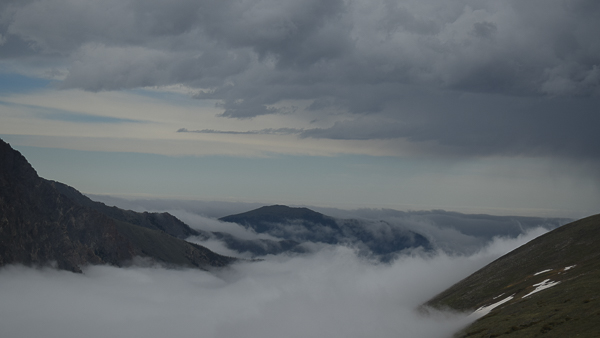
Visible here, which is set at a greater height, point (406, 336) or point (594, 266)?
point (594, 266)

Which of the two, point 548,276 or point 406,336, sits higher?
point 548,276

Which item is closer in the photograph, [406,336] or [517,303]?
[517,303]

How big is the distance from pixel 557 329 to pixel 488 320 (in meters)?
40.6

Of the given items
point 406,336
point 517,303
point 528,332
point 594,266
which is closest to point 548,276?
point 594,266

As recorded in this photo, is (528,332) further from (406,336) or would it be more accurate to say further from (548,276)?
(548,276)

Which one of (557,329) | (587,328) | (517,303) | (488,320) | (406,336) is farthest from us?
Result: (406,336)

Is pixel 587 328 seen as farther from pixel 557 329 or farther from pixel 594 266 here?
pixel 594 266

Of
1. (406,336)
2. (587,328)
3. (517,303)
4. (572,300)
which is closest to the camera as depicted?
(587,328)

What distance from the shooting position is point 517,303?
496 feet

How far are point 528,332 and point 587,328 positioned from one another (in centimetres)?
1517

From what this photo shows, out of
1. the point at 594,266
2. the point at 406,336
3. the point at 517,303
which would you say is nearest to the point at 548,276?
the point at 594,266

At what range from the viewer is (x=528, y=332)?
108562 millimetres

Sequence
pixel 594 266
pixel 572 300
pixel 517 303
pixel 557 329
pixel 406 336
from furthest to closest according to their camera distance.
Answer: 1. pixel 406 336
2. pixel 594 266
3. pixel 517 303
4. pixel 572 300
5. pixel 557 329

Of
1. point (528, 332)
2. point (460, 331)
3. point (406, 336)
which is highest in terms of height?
point (528, 332)
